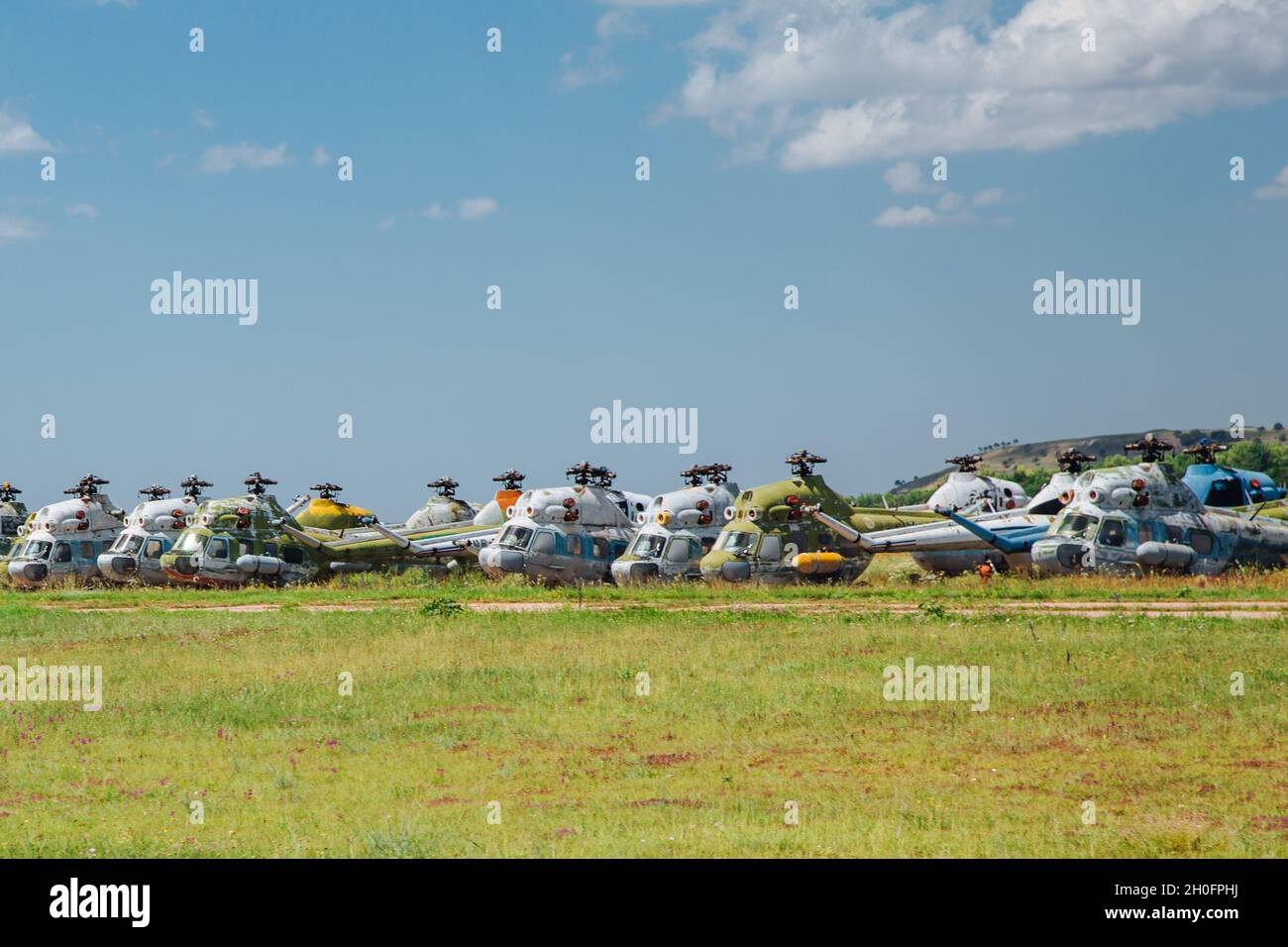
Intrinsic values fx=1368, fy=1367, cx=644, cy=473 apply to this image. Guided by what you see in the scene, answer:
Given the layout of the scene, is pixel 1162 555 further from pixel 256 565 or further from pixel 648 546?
pixel 256 565

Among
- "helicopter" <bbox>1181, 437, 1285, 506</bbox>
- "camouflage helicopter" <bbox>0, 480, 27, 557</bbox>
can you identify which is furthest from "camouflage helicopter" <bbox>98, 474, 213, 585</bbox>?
"helicopter" <bbox>1181, 437, 1285, 506</bbox>

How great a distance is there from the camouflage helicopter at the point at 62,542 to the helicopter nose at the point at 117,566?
2.38 metres

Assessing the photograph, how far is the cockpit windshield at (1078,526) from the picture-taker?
3944cm

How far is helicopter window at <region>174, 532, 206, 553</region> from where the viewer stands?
159 feet

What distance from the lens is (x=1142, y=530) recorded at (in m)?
39.2

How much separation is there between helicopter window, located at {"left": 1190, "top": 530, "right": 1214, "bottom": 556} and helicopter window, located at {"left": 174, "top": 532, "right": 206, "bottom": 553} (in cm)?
3268

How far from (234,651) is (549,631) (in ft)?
21.5

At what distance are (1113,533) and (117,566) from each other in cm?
3445

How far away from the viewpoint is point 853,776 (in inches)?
625

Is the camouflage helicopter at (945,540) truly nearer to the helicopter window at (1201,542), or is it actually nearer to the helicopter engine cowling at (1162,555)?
the helicopter engine cowling at (1162,555)

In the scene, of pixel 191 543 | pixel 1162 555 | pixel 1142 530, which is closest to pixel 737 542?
pixel 1142 530

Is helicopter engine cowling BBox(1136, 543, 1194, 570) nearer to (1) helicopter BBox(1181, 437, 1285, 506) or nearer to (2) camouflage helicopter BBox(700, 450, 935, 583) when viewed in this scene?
(2) camouflage helicopter BBox(700, 450, 935, 583)
